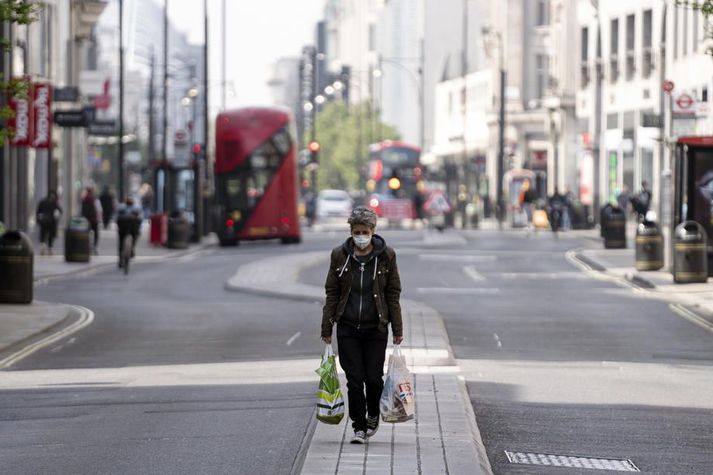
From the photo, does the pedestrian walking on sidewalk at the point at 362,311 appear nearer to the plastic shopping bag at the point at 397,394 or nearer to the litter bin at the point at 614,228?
the plastic shopping bag at the point at 397,394

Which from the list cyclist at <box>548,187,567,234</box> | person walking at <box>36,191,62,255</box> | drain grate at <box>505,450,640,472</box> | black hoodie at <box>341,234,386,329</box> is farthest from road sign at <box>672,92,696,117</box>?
cyclist at <box>548,187,567,234</box>

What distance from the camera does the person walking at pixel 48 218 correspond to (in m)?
43.9

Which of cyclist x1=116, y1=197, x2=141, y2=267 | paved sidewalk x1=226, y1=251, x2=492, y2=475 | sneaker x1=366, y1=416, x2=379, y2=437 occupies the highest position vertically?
cyclist x1=116, y1=197, x2=141, y2=267

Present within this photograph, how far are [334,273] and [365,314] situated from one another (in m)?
0.32

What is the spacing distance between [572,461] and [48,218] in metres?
33.7

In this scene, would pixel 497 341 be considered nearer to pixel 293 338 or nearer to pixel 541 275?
pixel 293 338

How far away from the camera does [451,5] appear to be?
15612cm

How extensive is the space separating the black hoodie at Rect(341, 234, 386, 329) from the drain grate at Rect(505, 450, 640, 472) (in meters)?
1.37

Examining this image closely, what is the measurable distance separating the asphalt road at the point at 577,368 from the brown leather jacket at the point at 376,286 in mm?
1168

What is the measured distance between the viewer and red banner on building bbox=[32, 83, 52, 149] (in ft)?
140

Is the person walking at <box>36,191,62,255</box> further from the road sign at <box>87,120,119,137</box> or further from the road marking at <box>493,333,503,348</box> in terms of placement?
the road marking at <box>493,333,503,348</box>

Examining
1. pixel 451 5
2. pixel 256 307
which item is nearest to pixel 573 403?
pixel 256 307

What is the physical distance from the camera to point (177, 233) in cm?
5188

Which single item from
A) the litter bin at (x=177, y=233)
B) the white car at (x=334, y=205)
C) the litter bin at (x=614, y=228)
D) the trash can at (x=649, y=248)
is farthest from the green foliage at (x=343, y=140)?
the trash can at (x=649, y=248)
